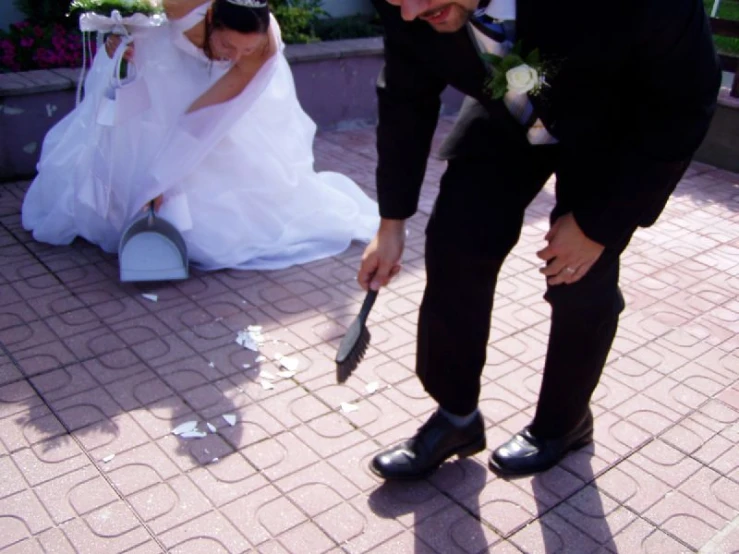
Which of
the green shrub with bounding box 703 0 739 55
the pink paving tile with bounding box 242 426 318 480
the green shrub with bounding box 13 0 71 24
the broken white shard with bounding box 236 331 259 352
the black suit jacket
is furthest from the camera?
the green shrub with bounding box 703 0 739 55

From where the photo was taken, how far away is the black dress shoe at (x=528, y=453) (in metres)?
2.61

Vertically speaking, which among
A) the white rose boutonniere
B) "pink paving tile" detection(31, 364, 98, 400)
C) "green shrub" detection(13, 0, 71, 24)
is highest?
the white rose boutonniere

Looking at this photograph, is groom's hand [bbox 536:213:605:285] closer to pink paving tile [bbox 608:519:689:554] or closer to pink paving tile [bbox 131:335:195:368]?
pink paving tile [bbox 608:519:689:554]

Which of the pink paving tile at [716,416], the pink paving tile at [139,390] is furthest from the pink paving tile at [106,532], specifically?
the pink paving tile at [716,416]

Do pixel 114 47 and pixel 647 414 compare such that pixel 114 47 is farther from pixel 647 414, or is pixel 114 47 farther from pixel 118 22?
pixel 647 414

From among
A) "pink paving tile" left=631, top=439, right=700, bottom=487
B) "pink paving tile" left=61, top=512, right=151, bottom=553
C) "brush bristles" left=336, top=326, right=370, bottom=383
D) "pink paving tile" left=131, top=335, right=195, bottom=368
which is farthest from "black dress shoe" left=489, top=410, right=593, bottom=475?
"pink paving tile" left=131, top=335, right=195, bottom=368

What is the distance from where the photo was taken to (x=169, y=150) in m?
3.75

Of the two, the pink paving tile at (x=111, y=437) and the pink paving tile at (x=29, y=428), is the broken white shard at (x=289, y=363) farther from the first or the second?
the pink paving tile at (x=29, y=428)

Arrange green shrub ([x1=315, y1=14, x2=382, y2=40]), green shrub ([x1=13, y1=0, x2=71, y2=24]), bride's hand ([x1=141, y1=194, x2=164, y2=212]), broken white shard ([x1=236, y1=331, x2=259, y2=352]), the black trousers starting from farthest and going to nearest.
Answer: green shrub ([x1=315, y1=14, x2=382, y2=40]) → green shrub ([x1=13, y1=0, x2=71, y2=24]) → bride's hand ([x1=141, y1=194, x2=164, y2=212]) → broken white shard ([x1=236, y1=331, x2=259, y2=352]) → the black trousers

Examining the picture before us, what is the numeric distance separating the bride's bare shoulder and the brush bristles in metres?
1.82

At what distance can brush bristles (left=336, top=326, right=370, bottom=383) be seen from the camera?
2.41 m

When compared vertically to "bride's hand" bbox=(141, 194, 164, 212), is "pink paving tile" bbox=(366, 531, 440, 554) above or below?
below

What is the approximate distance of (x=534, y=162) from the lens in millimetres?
2248

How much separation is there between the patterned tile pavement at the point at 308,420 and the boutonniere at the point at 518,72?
1226mm
